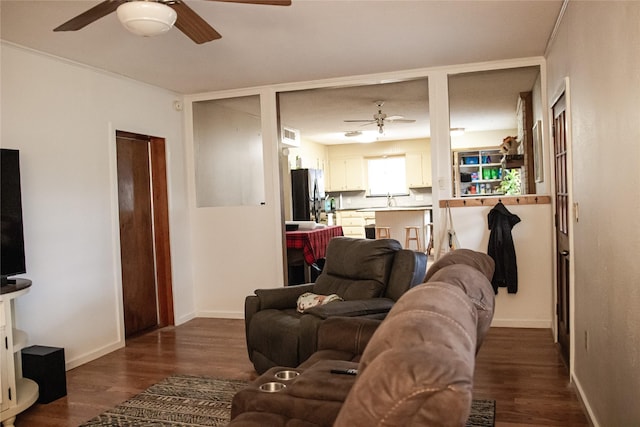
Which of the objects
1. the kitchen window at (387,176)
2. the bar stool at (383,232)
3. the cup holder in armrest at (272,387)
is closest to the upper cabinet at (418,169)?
the kitchen window at (387,176)

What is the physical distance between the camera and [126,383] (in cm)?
363

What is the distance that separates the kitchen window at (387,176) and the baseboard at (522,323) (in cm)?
663

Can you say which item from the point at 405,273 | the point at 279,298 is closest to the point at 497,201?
the point at 405,273

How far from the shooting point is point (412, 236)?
939 centimetres

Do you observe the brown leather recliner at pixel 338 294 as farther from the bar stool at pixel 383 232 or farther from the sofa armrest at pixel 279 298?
the bar stool at pixel 383 232

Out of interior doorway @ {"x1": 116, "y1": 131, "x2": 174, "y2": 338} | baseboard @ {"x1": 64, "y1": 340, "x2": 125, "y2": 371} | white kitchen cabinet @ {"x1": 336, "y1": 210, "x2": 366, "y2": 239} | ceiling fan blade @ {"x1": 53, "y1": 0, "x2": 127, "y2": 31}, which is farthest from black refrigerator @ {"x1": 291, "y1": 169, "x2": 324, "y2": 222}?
ceiling fan blade @ {"x1": 53, "y1": 0, "x2": 127, "y2": 31}

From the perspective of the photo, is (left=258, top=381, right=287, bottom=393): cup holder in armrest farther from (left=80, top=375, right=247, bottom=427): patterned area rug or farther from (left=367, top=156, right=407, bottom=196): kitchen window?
(left=367, top=156, right=407, bottom=196): kitchen window

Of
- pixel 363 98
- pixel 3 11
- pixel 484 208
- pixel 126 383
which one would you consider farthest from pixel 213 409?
pixel 363 98

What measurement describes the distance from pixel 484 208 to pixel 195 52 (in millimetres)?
2925

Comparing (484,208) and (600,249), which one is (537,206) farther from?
(600,249)

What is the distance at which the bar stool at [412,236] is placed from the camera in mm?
9305

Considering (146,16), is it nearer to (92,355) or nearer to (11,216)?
(11,216)

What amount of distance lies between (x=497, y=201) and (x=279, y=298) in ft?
7.50

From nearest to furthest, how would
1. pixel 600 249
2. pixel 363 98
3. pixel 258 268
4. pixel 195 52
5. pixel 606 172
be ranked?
pixel 606 172
pixel 600 249
pixel 195 52
pixel 258 268
pixel 363 98
